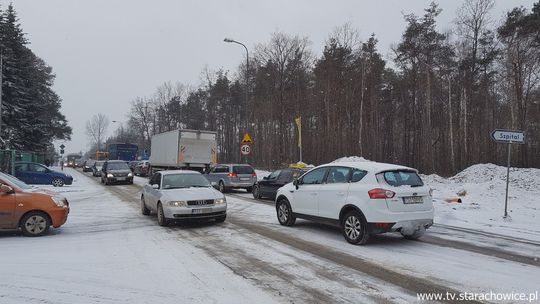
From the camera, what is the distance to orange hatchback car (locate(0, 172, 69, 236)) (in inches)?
374

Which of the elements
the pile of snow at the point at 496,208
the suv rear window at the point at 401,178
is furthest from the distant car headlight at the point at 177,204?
the pile of snow at the point at 496,208

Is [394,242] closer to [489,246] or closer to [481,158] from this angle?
[489,246]

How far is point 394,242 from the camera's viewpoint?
29.5 feet

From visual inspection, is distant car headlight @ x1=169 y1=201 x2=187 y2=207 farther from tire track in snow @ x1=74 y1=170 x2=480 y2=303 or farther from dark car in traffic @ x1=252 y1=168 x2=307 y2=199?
dark car in traffic @ x1=252 y1=168 x2=307 y2=199

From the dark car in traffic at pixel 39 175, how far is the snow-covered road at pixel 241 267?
709 inches

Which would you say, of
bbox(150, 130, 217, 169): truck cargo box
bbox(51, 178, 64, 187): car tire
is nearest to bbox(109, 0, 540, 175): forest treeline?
bbox(150, 130, 217, 169): truck cargo box

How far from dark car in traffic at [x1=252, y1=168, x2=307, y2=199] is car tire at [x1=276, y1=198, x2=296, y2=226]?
614 centimetres

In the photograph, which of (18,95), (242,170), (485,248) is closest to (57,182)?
(242,170)

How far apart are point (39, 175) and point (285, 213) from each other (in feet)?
70.1

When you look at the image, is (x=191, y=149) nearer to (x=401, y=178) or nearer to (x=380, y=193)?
(x=401, y=178)

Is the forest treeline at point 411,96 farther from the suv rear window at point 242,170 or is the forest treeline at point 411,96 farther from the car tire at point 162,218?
the car tire at point 162,218

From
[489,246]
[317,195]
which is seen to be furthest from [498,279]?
[317,195]

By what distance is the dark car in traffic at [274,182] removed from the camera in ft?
58.7

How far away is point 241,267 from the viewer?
6.88m
